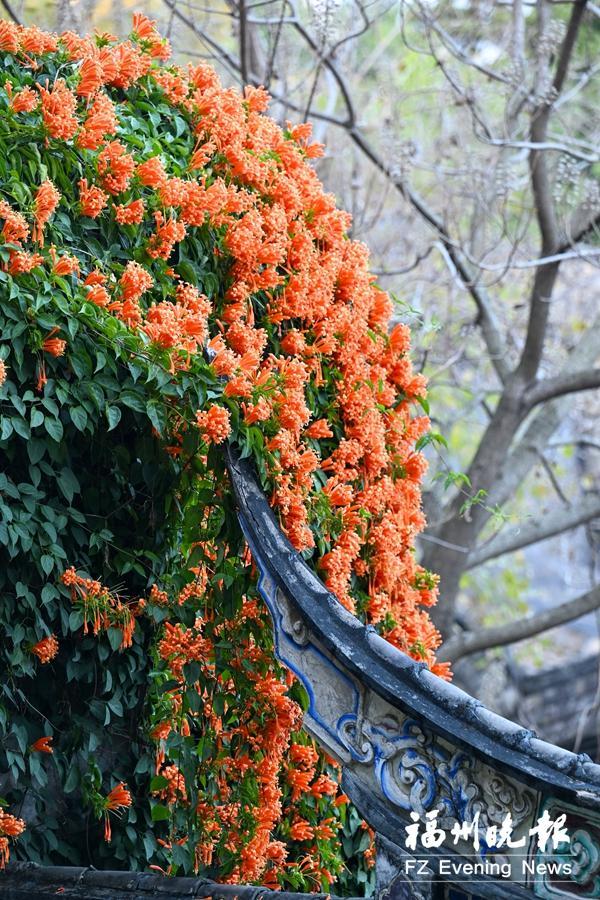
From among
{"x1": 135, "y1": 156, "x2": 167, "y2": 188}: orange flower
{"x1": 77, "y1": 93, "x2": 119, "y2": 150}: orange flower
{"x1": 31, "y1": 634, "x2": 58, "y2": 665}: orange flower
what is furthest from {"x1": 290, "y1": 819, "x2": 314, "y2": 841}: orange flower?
{"x1": 77, "y1": 93, "x2": 119, "y2": 150}: orange flower

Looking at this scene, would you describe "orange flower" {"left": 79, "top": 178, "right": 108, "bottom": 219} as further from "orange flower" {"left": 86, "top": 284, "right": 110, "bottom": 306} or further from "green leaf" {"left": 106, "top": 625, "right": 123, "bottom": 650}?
A: "green leaf" {"left": 106, "top": 625, "right": 123, "bottom": 650}

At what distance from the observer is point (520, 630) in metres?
6.64

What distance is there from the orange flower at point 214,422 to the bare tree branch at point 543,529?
4.44 metres

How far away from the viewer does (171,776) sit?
2756 mm

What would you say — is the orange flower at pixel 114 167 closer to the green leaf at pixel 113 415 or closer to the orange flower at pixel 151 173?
the orange flower at pixel 151 173

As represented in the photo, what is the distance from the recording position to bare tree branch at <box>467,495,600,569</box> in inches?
270

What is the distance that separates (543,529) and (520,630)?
596mm

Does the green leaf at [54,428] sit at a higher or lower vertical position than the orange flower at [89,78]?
lower

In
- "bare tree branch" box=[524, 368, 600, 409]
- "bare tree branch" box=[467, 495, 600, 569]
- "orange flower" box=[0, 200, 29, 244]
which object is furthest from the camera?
"bare tree branch" box=[467, 495, 600, 569]

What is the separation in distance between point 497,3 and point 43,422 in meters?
5.23

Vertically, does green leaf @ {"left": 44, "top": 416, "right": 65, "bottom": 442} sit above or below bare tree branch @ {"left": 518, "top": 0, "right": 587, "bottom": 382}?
below

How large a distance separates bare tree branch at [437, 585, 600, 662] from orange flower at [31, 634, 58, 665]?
4237 millimetres

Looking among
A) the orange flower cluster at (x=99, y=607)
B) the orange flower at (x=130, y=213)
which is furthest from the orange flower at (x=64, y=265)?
the orange flower cluster at (x=99, y=607)

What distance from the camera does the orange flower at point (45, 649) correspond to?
2539 mm
